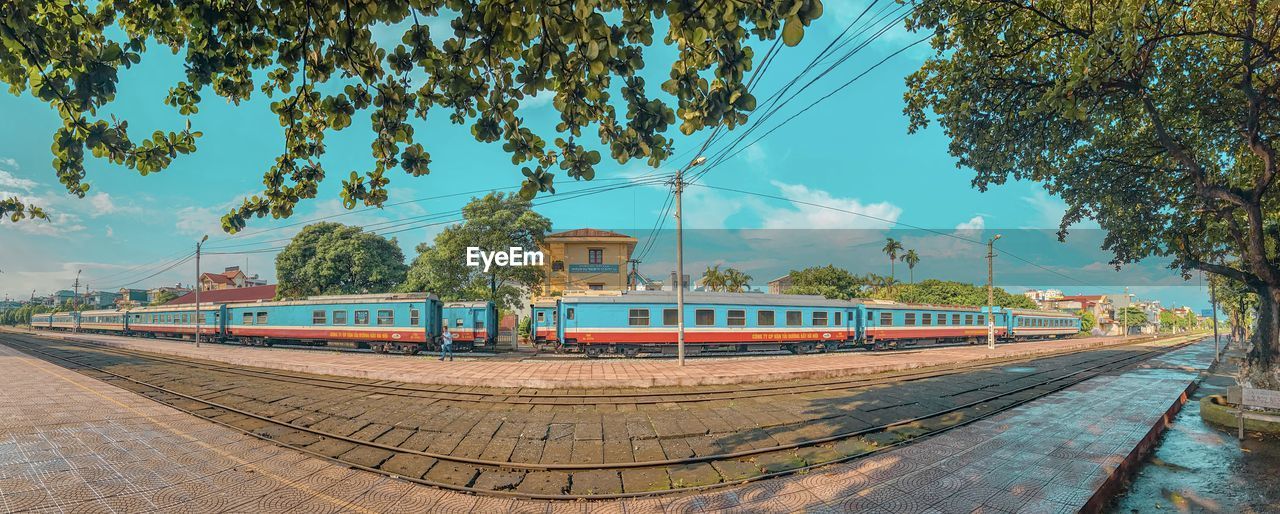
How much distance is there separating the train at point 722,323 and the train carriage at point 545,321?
0.15ft

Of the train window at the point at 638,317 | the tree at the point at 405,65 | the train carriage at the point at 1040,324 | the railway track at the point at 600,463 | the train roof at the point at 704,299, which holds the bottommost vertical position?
the train carriage at the point at 1040,324

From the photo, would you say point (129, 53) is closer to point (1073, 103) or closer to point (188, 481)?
point (188, 481)

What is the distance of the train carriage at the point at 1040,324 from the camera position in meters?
37.3

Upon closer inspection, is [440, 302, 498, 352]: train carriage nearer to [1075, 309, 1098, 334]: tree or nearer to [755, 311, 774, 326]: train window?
[755, 311, 774, 326]: train window

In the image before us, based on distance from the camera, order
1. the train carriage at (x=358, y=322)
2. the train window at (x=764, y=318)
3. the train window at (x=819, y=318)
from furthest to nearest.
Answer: the train window at (x=819, y=318) < the train carriage at (x=358, y=322) < the train window at (x=764, y=318)

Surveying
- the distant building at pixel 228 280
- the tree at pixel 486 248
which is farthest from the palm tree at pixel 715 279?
the distant building at pixel 228 280

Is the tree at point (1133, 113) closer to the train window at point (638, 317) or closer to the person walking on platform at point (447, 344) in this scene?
the train window at point (638, 317)

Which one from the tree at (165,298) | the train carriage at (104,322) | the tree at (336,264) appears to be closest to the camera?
the tree at (336,264)

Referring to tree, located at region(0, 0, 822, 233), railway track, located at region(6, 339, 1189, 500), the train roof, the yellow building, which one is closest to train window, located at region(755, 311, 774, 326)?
the train roof

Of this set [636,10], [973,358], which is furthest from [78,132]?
[973,358]

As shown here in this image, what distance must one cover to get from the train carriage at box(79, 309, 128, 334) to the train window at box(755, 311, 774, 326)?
54.1 m

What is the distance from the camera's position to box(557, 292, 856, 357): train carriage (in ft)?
68.0

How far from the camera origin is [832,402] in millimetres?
11672

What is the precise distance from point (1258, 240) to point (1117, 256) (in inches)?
128
